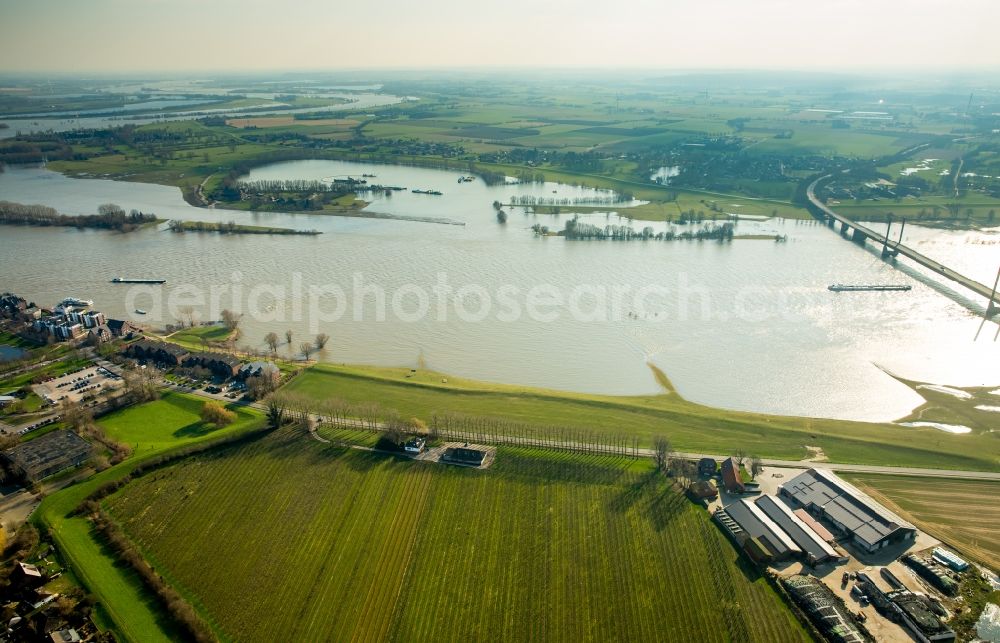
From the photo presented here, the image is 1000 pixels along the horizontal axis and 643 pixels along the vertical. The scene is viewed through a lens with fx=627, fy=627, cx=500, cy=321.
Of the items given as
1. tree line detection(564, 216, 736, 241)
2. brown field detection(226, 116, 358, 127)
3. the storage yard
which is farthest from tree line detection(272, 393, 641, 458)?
brown field detection(226, 116, 358, 127)

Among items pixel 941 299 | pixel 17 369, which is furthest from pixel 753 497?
pixel 17 369

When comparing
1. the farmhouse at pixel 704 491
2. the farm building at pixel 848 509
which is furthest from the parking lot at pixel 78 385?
the farm building at pixel 848 509

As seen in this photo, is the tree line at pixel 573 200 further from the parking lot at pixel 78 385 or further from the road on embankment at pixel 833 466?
the road on embankment at pixel 833 466

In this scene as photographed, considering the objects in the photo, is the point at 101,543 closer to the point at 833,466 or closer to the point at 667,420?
the point at 667,420

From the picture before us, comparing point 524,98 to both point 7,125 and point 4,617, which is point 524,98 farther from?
point 4,617

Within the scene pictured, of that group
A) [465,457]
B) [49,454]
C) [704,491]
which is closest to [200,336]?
[49,454]

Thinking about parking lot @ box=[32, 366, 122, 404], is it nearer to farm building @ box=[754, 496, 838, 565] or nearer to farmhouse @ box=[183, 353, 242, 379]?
farmhouse @ box=[183, 353, 242, 379]
